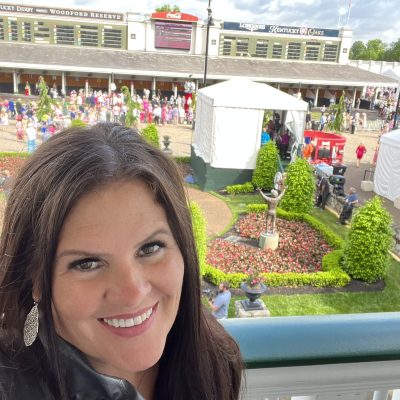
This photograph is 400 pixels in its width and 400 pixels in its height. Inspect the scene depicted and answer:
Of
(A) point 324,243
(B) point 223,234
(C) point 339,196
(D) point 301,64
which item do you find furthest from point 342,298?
(D) point 301,64

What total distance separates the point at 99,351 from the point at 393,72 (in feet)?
87.9

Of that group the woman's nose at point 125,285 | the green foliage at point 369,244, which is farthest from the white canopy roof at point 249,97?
the woman's nose at point 125,285

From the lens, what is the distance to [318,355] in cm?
125

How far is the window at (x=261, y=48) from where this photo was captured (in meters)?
39.8

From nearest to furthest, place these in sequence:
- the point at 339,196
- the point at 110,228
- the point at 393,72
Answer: the point at 110,228 < the point at 339,196 < the point at 393,72

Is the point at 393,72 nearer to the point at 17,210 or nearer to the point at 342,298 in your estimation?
the point at 342,298

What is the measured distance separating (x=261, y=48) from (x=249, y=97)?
27997 millimetres

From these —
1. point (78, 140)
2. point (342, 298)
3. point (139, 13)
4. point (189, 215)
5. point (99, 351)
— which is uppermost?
point (139, 13)

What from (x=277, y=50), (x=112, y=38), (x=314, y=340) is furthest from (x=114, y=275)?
(x=277, y=50)

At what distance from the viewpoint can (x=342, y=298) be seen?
27.8 feet

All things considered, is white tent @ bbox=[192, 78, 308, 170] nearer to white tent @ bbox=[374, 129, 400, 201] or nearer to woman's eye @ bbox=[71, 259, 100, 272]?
white tent @ bbox=[374, 129, 400, 201]

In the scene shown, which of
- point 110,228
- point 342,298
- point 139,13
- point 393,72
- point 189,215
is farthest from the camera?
point 139,13

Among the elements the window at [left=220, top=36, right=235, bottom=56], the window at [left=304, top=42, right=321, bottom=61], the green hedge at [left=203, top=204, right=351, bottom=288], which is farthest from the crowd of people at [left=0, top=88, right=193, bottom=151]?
the window at [left=304, top=42, right=321, bottom=61]

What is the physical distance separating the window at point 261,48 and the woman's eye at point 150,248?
41.2 m
